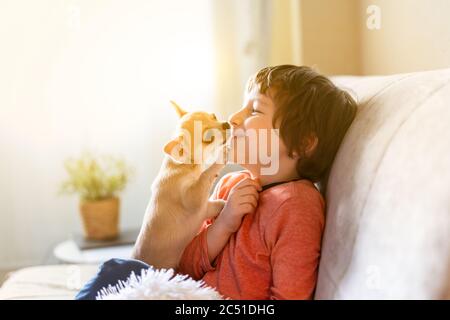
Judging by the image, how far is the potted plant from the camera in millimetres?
2453

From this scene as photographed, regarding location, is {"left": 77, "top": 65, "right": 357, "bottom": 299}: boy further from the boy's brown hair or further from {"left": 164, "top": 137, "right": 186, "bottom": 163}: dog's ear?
{"left": 164, "top": 137, "right": 186, "bottom": 163}: dog's ear

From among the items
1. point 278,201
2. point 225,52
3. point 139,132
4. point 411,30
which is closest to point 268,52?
point 225,52

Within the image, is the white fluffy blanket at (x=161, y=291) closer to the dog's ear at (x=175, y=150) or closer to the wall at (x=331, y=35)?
the dog's ear at (x=175, y=150)

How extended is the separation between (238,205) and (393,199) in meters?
0.37

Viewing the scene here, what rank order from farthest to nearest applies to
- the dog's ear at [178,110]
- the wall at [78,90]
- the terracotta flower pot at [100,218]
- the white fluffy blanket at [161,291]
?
the wall at [78,90]
the terracotta flower pot at [100,218]
the dog's ear at [178,110]
the white fluffy blanket at [161,291]

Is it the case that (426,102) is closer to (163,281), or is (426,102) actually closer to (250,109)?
(250,109)

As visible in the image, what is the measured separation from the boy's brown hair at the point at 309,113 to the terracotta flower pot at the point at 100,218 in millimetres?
1365

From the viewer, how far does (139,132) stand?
2.77 m

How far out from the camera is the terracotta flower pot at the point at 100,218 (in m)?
2.45

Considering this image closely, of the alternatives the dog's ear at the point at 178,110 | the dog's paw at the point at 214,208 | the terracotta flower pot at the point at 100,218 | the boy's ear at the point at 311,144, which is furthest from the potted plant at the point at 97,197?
the boy's ear at the point at 311,144

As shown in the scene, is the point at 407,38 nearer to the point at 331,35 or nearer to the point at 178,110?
the point at 331,35

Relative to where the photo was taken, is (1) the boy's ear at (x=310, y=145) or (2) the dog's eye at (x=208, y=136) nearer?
(1) the boy's ear at (x=310, y=145)

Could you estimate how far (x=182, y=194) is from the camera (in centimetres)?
142

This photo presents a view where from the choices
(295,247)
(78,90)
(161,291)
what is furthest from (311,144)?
(78,90)
